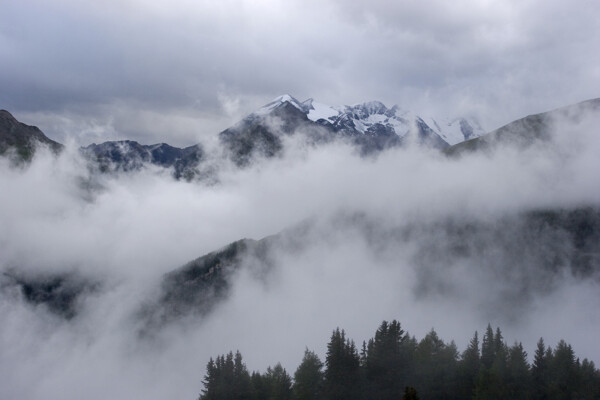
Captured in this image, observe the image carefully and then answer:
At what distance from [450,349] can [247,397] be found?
3817 centimetres

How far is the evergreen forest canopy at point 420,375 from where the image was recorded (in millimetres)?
77500

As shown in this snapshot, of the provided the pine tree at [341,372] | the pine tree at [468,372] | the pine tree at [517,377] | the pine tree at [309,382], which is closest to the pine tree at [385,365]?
the pine tree at [341,372]

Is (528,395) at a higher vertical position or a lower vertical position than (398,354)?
lower

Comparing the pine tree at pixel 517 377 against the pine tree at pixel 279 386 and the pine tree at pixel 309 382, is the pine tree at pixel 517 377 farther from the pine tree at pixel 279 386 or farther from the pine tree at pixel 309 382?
the pine tree at pixel 279 386

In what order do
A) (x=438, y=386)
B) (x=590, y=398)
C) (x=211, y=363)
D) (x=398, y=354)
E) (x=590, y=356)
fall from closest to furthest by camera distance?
(x=590, y=398) < (x=438, y=386) < (x=398, y=354) < (x=211, y=363) < (x=590, y=356)

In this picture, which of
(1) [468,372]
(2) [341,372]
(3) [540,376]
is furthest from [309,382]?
(3) [540,376]

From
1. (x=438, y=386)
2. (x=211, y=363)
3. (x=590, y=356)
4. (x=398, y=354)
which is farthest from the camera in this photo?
(x=590, y=356)

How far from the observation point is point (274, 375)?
9350cm

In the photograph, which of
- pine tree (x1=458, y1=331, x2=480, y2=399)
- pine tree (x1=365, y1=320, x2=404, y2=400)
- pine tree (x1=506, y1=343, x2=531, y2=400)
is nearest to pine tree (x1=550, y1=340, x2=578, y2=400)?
pine tree (x1=506, y1=343, x2=531, y2=400)

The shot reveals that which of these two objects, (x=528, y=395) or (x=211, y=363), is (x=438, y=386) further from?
(x=211, y=363)

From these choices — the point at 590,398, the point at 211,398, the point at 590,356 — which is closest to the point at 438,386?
the point at 590,398

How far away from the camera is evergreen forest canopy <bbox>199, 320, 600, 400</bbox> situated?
77500mm

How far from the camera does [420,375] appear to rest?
86.1m

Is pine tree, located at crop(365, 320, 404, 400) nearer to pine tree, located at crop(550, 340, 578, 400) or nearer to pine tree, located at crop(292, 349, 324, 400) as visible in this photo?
pine tree, located at crop(292, 349, 324, 400)
